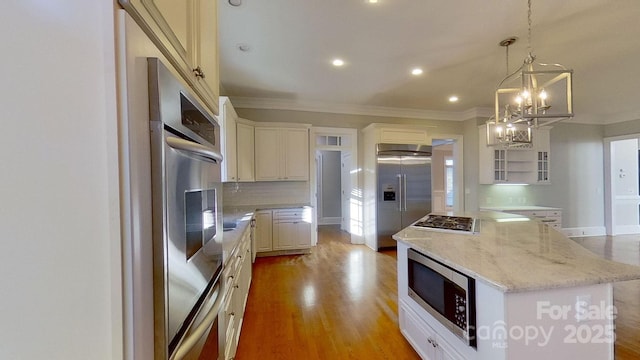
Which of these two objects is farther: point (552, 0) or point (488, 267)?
point (552, 0)

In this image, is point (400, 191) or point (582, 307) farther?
point (400, 191)

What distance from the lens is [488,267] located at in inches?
52.6

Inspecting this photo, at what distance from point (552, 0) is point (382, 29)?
4.40ft

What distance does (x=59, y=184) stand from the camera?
0.48 meters

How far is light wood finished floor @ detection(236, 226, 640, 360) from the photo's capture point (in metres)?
2.07

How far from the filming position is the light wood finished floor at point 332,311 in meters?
2.07

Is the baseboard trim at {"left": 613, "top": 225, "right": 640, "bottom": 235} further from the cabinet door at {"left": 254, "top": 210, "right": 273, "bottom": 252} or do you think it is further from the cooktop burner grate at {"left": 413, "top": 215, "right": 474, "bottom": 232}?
the cabinet door at {"left": 254, "top": 210, "right": 273, "bottom": 252}

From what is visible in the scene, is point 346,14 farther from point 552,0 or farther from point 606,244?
point 606,244

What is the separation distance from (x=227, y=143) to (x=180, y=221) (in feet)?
8.92

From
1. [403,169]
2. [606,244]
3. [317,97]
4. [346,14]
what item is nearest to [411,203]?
[403,169]

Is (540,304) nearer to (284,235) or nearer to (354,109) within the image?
(284,235)

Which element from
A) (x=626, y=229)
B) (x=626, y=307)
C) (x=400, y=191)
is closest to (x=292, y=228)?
(x=400, y=191)

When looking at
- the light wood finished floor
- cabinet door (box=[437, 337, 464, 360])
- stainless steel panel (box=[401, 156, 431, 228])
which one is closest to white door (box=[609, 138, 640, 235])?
the light wood finished floor

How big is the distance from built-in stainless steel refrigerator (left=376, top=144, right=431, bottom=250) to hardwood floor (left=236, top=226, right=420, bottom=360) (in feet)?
2.35
